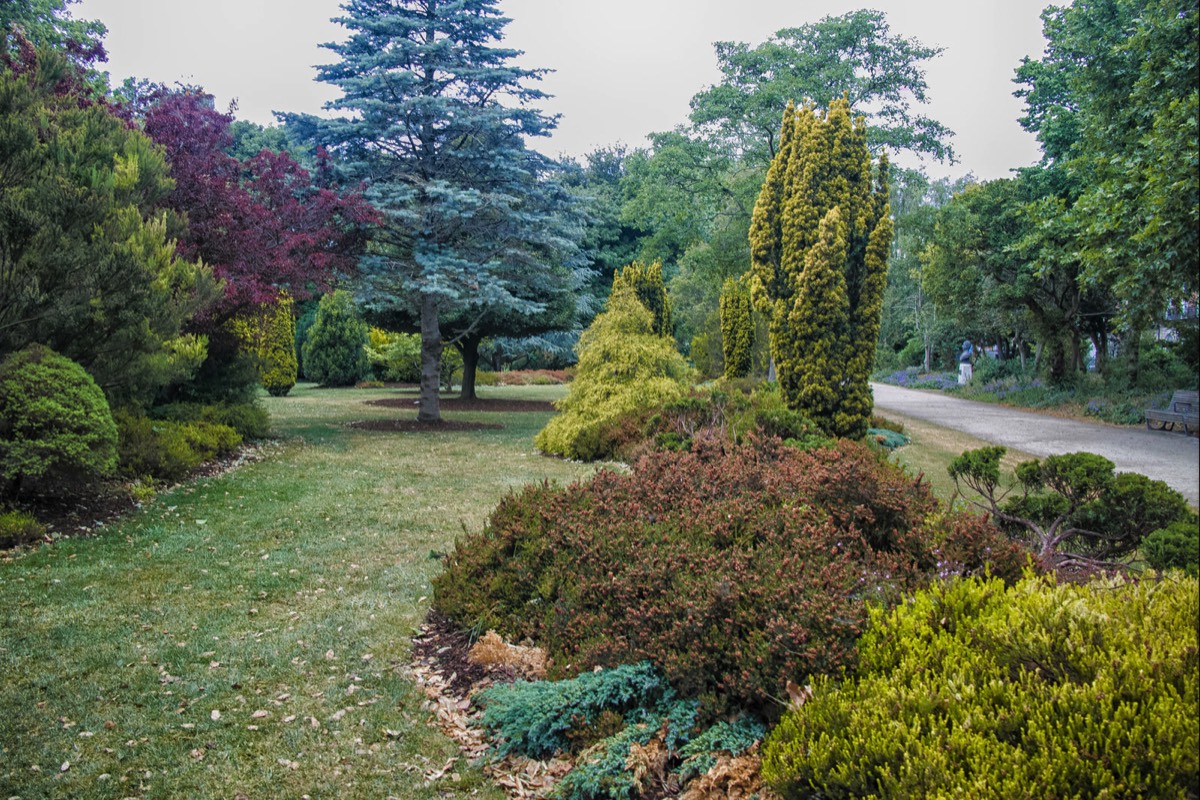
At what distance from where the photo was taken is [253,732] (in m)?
3.35

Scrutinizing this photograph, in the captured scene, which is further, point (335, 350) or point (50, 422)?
point (335, 350)

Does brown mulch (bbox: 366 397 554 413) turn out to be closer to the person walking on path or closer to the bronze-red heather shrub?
the person walking on path

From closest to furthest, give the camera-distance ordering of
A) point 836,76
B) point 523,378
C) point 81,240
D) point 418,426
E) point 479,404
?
point 81,240
point 418,426
point 836,76
point 479,404
point 523,378

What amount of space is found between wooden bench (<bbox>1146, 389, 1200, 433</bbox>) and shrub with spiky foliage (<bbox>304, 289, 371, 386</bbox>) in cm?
2906

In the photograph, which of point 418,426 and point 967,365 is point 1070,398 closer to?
point 967,365

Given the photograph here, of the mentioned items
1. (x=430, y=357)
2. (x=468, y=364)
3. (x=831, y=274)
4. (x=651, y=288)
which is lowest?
(x=468, y=364)

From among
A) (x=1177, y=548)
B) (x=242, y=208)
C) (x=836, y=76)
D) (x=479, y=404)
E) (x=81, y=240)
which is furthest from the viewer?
(x=479, y=404)

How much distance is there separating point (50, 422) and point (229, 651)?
12.0ft

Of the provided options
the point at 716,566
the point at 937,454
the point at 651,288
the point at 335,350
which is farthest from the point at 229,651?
the point at 335,350

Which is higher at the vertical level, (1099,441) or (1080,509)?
(1099,441)

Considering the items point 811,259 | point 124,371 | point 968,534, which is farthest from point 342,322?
point 968,534

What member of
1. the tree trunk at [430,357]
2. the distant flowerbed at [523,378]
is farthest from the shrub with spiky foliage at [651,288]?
the distant flowerbed at [523,378]

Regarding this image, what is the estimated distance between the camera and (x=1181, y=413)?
1.36m

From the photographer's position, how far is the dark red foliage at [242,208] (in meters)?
10.6
